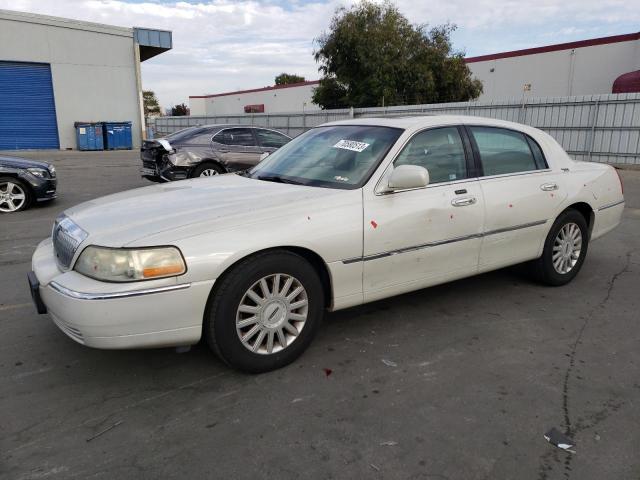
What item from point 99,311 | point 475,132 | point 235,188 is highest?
point 475,132

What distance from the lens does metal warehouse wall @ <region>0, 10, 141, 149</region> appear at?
2331 centimetres

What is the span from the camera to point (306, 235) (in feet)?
10.2

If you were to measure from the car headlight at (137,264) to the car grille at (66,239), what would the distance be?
0.30m

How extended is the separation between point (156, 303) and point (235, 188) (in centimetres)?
124

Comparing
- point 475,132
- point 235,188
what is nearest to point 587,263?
point 475,132

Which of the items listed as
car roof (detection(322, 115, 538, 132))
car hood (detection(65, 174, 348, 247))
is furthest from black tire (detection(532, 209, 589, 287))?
car hood (detection(65, 174, 348, 247))

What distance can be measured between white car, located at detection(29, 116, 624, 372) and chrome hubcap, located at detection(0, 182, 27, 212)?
19.9 feet

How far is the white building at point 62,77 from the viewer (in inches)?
925

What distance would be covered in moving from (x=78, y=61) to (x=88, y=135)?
3555mm

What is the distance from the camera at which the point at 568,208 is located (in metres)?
4.66

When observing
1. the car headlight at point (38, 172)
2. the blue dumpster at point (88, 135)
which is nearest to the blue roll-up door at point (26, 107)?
the blue dumpster at point (88, 135)

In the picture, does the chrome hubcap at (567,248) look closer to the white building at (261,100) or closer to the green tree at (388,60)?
the green tree at (388,60)

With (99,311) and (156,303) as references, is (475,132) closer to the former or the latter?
(156,303)

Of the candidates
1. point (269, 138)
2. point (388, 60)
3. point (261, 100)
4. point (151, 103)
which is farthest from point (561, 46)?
point (151, 103)
